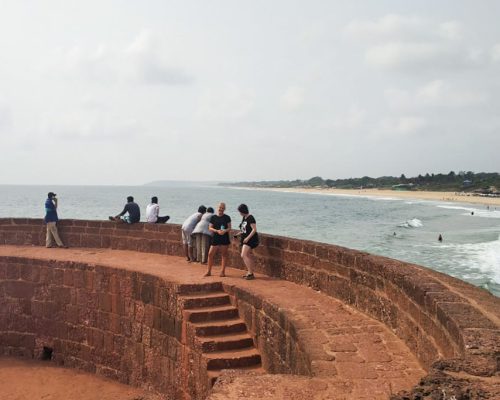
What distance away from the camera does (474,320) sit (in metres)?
3.78

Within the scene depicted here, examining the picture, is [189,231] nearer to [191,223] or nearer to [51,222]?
[191,223]

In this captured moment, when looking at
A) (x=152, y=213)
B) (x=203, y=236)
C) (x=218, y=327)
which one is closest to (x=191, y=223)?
(x=203, y=236)

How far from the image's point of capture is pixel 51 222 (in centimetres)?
1145

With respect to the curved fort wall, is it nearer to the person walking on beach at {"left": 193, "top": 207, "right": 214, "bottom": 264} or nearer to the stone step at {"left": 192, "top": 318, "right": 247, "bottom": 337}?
the stone step at {"left": 192, "top": 318, "right": 247, "bottom": 337}

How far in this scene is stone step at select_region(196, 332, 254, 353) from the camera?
6.54m

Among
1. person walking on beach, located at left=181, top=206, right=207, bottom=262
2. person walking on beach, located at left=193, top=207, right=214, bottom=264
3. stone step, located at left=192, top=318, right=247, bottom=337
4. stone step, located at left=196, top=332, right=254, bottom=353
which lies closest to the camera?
stone step, located at left=196, top=332, right=254, bottom=353

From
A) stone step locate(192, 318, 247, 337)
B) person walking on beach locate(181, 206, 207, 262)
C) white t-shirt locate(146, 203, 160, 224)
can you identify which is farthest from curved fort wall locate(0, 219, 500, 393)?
person walking on beach locate(181, 206, 207, 262)

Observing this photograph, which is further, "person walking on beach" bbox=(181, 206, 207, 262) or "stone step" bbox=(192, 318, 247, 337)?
"person walking on beach" bbox=(181, 206, 207, 262)

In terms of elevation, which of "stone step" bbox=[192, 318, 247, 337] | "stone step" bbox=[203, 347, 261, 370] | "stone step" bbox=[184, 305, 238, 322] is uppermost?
"stone step" bbox=[184, 305, 238, 322]

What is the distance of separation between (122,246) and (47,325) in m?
2.52

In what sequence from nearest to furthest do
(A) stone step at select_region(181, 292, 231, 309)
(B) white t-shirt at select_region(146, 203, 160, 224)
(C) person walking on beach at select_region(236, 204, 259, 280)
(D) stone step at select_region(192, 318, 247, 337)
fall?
(D) stone step at select_region(192, 318, 247, 337) < (A) stone step at select_region(181, 292, 231, 309) < (C) person walking on beach at select_region(236, 204, 259, 280) < (B) white t-shirt at select_region(146, 203, 160, 224)

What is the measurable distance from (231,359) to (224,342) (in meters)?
0.31

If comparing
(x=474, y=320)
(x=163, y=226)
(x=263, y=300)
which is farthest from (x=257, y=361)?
(x=163, y=226)

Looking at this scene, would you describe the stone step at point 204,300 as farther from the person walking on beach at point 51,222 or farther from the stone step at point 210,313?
the person walking on beach at point 51,222
